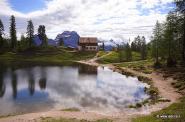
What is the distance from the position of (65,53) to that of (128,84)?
306 feet

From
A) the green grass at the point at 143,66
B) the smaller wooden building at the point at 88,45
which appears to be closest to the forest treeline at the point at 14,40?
the smaller wooden building at the point at 88,45

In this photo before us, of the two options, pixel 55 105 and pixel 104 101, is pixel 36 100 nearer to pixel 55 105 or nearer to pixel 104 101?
pixel 55 105

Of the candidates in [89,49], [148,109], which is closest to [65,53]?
[89,49]

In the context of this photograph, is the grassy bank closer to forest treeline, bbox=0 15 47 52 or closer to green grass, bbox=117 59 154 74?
forest treeline, bbox=0 15 47 52

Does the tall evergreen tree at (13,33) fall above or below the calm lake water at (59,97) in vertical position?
above

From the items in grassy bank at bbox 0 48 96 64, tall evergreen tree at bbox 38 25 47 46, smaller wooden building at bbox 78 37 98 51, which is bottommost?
grassy bank at bbox 0 48 96 64

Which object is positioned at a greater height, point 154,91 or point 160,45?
point 160,45

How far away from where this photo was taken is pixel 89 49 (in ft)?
563

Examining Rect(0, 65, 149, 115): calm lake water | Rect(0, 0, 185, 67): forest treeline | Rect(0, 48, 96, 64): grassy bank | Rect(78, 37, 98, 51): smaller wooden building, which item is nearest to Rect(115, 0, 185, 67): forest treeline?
Rect(0, 0, 185, 67): forest treeline

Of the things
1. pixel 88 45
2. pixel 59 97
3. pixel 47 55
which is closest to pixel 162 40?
pixel 59 97

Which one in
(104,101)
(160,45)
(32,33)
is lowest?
(104,101)

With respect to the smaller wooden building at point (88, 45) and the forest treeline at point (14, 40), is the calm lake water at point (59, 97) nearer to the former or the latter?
the forest treeline at point (14, 40)

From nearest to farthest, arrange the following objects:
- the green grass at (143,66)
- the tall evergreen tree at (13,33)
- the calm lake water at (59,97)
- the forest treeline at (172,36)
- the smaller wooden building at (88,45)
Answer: the calm lake water at (59,97) < the forest treeline at (172,36) < the green grass at (143,66) < the tall evergreen tree at (13,33) < the smaller wooden building at (88,45)

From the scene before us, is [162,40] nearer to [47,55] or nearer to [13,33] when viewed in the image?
[47,55]
